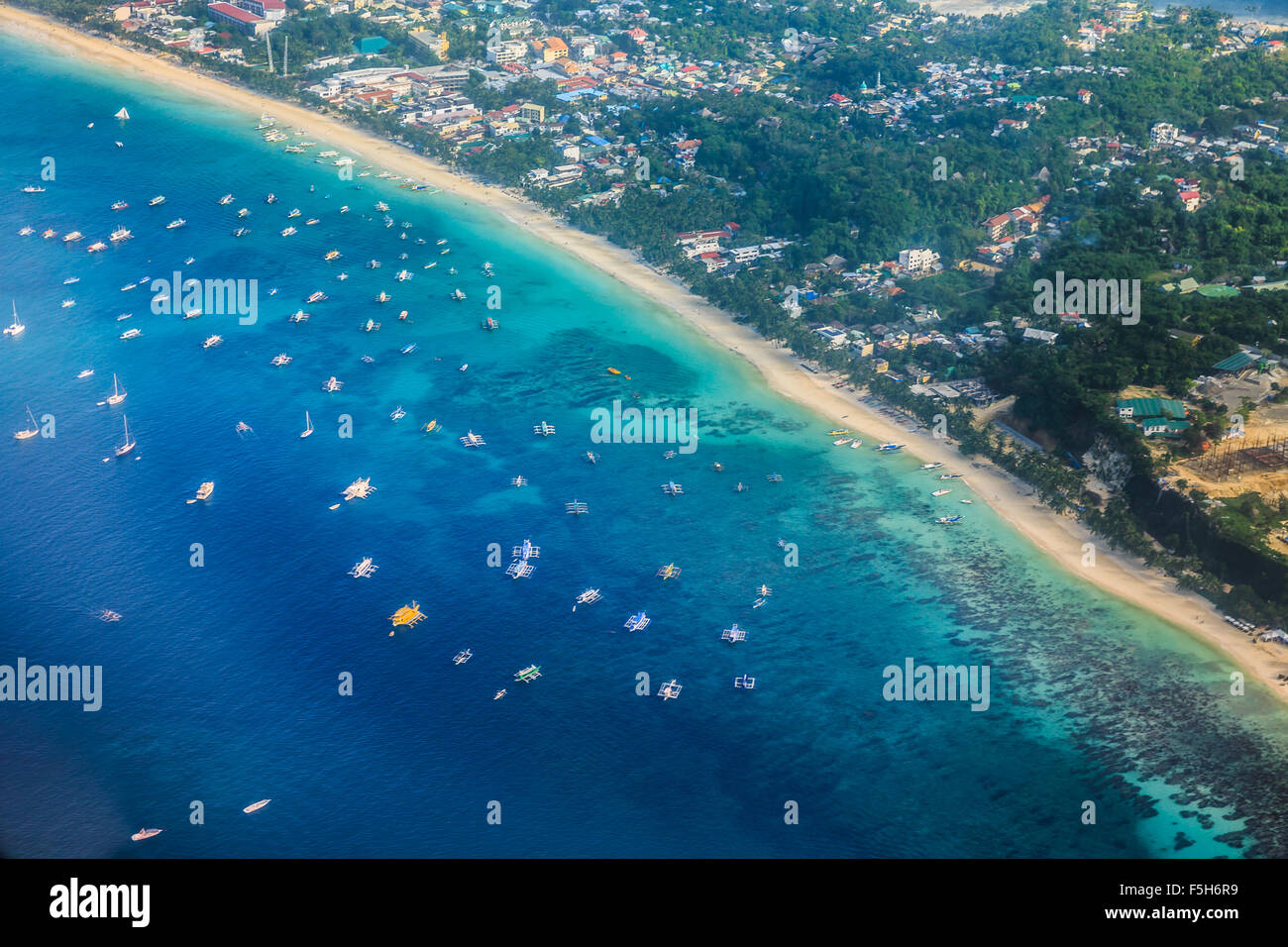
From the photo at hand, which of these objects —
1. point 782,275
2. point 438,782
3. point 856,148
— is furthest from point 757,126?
point 438,782

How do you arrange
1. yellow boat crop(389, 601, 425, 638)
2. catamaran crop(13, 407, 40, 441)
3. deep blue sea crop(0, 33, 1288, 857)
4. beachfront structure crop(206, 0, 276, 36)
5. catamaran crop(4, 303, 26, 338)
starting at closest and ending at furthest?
deep blue sea crop(0, 33, 1288, 857) < yellow boat crop(389, 601, 425, 638) < catamaran crop(13, 407, 40, 441) < catamaran crop(4, 303, 26, 338) < beachfront structure crop(206, 0, 276, 36)

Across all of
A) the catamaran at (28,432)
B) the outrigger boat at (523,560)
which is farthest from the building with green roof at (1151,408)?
the catamaran at (28,432)

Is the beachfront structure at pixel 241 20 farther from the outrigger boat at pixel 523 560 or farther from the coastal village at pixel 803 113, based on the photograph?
the outrigger boat at pixel 523 560

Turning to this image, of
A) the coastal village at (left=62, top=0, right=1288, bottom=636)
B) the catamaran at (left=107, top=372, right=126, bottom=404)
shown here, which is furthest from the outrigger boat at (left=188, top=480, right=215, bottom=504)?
the coastal village at (left=62, top=0, right=1288, bottom=636)

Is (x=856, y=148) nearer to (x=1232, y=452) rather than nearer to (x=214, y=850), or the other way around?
(x=1232, y=452)

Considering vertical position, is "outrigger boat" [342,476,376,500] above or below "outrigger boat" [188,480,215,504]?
below

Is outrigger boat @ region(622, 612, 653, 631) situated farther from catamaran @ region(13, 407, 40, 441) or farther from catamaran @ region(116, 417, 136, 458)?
catamaran @ region(13, 407, 40, 441)
